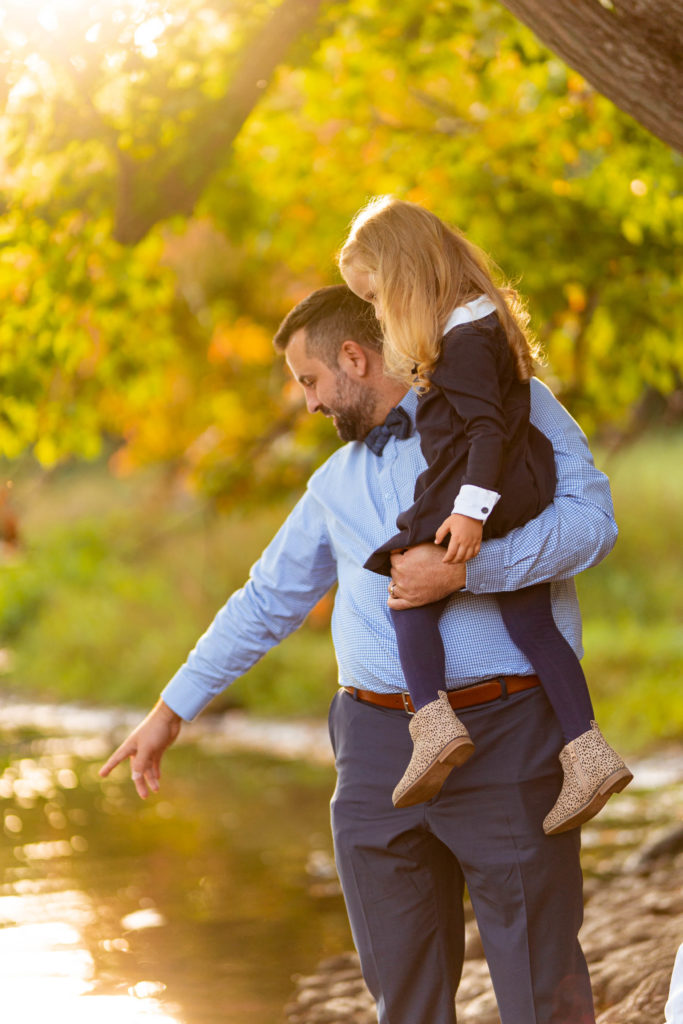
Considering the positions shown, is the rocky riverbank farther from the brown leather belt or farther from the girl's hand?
the girl's hand

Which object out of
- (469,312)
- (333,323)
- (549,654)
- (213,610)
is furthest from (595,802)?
(213,610)

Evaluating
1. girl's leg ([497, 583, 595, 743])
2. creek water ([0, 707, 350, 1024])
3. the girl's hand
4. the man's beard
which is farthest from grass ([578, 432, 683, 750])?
the girl's hand

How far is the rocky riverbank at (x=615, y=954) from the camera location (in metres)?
3.64

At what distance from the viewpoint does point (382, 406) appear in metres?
2.56

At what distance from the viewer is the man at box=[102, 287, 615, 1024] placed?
2.33 m

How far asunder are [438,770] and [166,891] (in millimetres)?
3831

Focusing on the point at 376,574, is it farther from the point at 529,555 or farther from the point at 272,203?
the point at 272,203

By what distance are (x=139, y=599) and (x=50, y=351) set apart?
30.0ft

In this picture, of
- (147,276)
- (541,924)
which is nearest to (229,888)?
(147,276)

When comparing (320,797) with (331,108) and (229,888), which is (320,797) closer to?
(229,888)

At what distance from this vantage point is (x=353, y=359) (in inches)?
100

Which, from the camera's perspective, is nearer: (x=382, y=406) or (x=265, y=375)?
(x=382, y=406)

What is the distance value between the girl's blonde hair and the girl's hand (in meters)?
0.29

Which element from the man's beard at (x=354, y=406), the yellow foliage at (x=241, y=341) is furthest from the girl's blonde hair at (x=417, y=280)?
the yellow foliage at (x=241, y=341)
